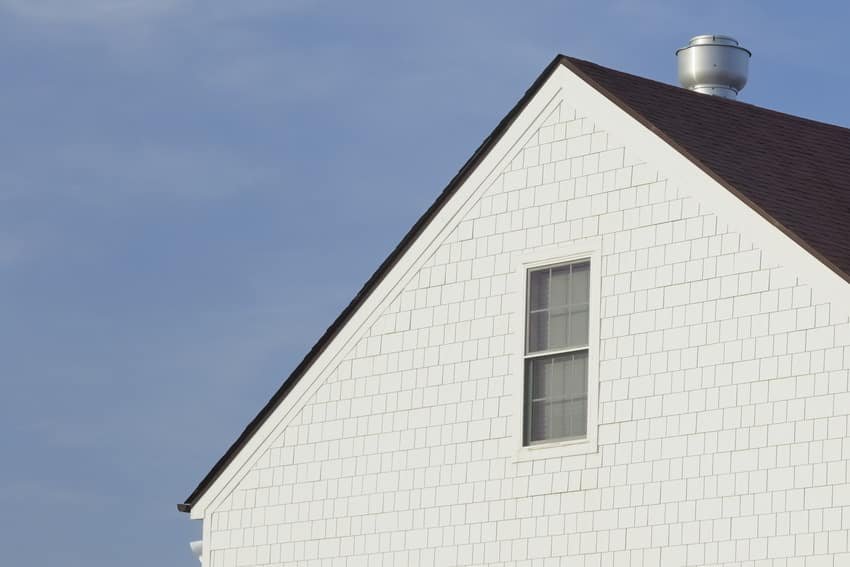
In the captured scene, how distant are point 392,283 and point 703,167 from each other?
13.7 feet

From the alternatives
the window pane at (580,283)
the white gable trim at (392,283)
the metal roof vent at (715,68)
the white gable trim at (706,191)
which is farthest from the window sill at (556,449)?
the metal roof vent at (715,68)

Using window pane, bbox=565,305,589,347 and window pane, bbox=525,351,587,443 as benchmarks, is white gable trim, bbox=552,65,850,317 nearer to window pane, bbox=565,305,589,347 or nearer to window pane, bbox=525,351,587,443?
window pane, bbox=565,305,589,347

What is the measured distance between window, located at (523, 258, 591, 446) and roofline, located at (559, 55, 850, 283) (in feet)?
4.88

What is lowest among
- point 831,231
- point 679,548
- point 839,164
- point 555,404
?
point 679,548

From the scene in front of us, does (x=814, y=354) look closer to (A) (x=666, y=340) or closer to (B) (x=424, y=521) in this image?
(A) (x=666, y=340)

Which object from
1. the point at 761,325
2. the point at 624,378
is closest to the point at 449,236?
the point at 624,378

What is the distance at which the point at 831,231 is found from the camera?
18.6 m

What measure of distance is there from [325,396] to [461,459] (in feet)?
7.14

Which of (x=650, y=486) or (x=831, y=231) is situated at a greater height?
(x=831, y=231)

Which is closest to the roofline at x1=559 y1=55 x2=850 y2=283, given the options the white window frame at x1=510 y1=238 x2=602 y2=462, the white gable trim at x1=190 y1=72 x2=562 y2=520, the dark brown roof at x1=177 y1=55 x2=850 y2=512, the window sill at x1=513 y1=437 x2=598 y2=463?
the dark brown roof at x1=177 y1=55 x2=850 y2=512

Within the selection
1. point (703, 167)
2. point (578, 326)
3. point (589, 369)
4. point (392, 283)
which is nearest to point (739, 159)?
point (703, 167)

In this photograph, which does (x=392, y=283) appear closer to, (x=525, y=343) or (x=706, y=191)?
(x=525, y=343)

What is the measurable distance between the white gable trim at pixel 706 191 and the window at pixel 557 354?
4.32 feet

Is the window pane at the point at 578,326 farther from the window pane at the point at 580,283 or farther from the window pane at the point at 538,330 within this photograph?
the window pane at the point at 538,330
